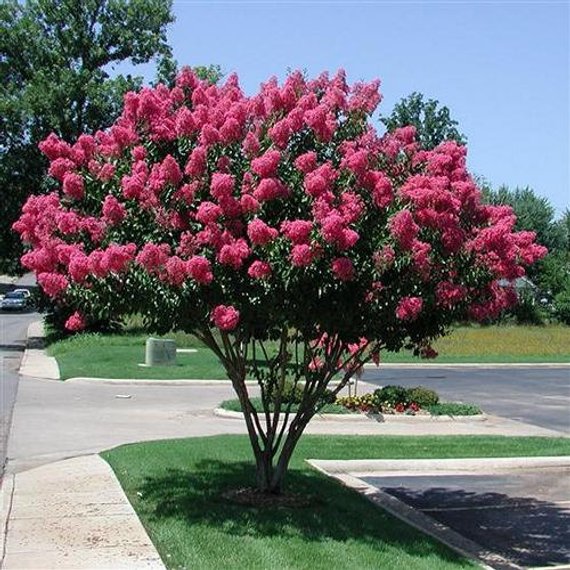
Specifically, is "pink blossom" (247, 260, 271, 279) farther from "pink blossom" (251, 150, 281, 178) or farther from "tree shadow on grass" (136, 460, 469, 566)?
"tree shadow on grass" (136, 460, 469, 566)

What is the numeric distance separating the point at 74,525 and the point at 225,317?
2.42m

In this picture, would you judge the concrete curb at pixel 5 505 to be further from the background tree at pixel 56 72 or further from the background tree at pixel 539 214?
the background tree at pixel 539 214

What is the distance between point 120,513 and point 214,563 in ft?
6.32

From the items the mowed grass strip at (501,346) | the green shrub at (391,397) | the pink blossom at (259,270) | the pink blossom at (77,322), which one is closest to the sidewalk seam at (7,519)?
the pink blossom at (77,322)

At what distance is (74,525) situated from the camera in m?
7.83

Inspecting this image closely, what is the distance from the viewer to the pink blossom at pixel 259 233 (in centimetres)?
696

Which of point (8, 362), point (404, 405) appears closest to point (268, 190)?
point (404, 405)

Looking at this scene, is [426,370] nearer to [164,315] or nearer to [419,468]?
[419,468]

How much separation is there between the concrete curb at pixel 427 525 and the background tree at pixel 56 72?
2656 cm

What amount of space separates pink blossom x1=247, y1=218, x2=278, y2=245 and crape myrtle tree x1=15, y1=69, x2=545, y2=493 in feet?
0.04

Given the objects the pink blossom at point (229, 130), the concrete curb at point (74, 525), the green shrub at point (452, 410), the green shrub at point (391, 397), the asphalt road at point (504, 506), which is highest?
the pink blossom at point (229, 130)

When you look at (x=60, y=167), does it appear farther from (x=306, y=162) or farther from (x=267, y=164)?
(x=306, y=162)

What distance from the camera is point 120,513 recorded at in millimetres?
8273

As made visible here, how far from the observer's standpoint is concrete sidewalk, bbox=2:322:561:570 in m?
7.13
